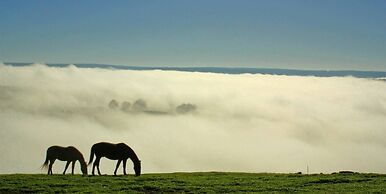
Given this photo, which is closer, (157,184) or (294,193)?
(294,193)

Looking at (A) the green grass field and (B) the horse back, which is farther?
(B) the horse back

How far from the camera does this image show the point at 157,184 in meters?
33.1

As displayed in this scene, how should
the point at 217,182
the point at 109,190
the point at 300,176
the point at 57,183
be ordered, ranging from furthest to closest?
the point at 300,176, the point at 217,182, the point at 57,183, the point at 109,190

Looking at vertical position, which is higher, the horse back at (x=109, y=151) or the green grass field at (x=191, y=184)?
the horse back at (x=109, y=151)

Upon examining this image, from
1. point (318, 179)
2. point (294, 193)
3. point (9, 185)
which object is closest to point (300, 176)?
point (318, 179)

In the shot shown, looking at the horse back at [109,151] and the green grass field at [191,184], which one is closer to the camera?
the green grass field at [191,184]

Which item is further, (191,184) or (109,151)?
(109,151)

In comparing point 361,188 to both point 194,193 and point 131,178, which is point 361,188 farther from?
point 131,178

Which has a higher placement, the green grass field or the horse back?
the horse back

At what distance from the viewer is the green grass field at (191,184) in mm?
31031

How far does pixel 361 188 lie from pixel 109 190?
1494 centimetres

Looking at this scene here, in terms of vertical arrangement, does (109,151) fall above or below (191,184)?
above

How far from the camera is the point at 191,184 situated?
33531 mm

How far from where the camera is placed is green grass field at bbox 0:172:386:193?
31031 mm
